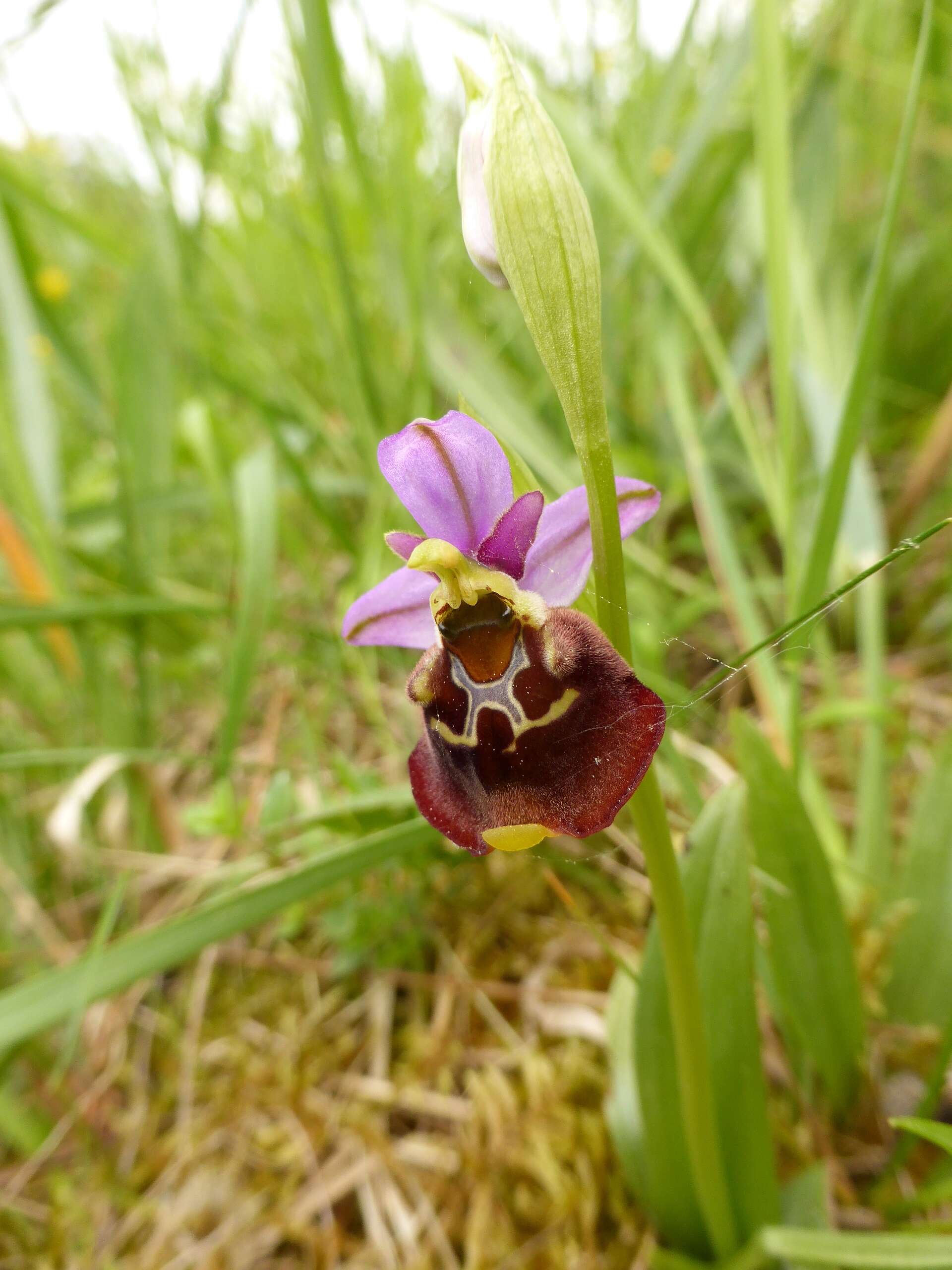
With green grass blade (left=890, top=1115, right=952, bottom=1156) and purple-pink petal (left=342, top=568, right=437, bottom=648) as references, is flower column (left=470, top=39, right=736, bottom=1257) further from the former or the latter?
green grass blade (left=890, top=1115, right=952, bottom=1156)

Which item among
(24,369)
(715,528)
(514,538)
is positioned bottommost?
(514,538)

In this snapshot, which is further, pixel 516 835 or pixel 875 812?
pixel 875 812

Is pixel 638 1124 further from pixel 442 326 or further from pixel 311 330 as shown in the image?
pixel 311 330

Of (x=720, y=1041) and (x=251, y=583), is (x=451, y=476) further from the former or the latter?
(x=251, y=583)

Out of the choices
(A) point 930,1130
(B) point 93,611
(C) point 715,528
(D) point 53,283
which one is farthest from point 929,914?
(D) point 53,283

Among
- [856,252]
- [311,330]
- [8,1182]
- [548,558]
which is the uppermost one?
[856,252]

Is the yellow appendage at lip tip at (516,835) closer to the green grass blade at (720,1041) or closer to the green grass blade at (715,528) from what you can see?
the green grass blade at (720,1041)

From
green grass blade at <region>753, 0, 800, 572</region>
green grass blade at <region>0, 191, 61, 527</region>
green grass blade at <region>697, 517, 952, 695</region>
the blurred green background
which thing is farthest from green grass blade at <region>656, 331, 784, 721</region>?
green grass blade at <region>0, 191, 61, 527</region>

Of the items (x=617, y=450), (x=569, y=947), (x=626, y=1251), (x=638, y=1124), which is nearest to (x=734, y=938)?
(x=638, y=1124)
